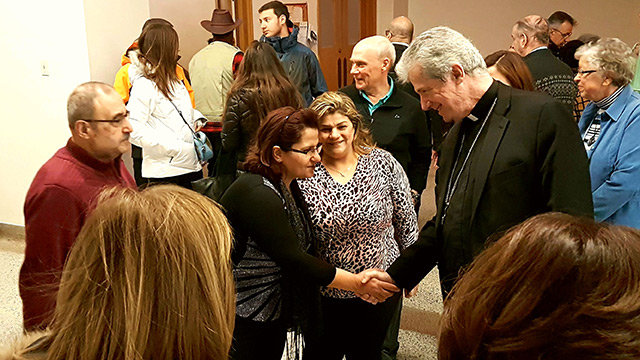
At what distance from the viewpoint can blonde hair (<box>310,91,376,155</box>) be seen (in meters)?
2.59

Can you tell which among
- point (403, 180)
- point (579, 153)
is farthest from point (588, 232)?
point (403, 180)

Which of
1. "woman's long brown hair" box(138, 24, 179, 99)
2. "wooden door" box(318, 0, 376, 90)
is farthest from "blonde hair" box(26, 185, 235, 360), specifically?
"wooden door" box(318, 0, 376, 90)

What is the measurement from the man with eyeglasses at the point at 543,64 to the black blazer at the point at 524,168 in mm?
2406

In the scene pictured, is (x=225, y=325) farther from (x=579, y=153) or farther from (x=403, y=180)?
(x=403, y=180)

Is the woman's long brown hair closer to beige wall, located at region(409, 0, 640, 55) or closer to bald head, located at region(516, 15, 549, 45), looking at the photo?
bald head, located at region(516, 15, 549, 45)

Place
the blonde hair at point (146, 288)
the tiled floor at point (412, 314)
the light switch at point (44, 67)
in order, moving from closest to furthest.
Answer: the blonde hair at point (146, 288)
the tiled floor at point (412, 314)
the light switch at point (44, 67)

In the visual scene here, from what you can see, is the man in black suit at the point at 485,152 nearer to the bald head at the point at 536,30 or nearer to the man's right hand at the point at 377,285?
the man's right hand at the point at 377,285

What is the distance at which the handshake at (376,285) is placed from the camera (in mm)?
2342

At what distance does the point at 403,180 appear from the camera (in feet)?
8.70

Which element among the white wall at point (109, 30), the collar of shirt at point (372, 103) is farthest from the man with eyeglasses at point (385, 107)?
the white wall at point (109, 30)

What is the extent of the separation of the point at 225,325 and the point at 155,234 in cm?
21

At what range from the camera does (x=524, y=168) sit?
1.83 metres

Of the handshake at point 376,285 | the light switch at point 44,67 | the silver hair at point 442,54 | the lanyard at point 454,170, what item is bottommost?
the handshake at point 376,285

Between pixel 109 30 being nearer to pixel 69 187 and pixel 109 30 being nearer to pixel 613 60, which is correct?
pixel 69 187
